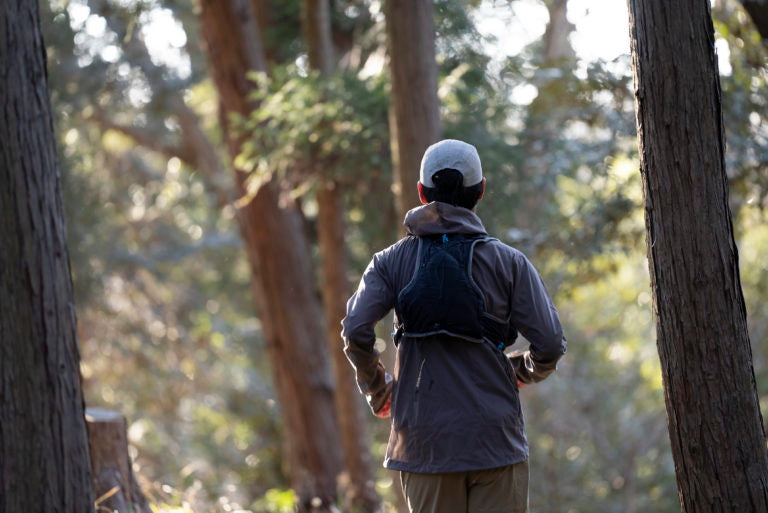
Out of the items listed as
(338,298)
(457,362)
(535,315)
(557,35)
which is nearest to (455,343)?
(457,362)

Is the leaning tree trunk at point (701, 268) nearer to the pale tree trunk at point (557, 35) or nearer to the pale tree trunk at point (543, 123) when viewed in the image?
the pale tree trunk at point (543, 123)

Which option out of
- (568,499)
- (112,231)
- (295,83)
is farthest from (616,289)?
(295,83)

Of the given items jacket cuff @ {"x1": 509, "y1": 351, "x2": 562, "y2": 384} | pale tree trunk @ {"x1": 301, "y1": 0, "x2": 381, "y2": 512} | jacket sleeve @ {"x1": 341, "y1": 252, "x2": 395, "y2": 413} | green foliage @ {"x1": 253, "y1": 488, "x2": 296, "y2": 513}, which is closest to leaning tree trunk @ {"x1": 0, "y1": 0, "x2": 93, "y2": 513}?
jacket sleeve @ {"x1": 341, "y1": 252, "x2": 395, "y2": 413}

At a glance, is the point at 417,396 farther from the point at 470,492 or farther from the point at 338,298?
the point at 338,298

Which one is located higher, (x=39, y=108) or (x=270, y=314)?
(x=39, y=108)

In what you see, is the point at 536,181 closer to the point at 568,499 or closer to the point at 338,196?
the point at 338,196

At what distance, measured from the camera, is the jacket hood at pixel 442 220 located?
3.27 metres

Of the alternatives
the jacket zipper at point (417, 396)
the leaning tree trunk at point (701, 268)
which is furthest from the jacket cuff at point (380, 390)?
the leaning tree trunk at point (701, 268)

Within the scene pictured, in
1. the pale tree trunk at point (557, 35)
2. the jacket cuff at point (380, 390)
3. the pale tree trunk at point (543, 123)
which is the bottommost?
the jacket cuff at point (380, 390)

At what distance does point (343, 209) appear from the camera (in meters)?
10.1

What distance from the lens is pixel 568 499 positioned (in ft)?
42.4

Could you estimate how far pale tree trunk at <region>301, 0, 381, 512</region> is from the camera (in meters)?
9.58

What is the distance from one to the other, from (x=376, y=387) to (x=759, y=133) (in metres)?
6.20

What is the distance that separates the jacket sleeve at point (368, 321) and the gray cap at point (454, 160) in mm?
412
